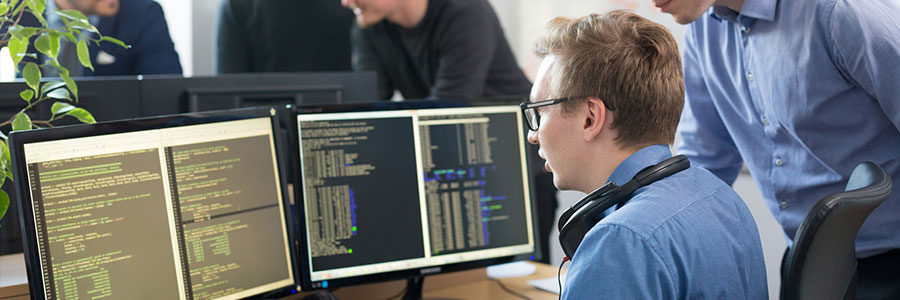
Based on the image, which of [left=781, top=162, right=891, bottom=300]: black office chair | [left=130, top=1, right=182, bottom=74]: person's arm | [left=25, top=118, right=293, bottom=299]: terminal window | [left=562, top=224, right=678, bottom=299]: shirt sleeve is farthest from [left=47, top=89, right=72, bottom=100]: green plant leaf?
[left=130, top=1, right=182, bottom=74]: person's arm

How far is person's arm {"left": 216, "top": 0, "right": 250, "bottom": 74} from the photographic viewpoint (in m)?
2.91

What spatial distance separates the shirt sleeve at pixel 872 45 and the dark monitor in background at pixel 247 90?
1.01m

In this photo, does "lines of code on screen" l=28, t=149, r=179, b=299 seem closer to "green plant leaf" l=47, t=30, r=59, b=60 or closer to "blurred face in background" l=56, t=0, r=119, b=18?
"green plant leaf" l=47, t=30, r=59, b=60

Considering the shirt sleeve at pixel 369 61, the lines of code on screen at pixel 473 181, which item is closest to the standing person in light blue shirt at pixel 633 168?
the lines of code on screen at pixel 473 181

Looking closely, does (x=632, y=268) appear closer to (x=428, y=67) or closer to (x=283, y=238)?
(x=283, y=238)

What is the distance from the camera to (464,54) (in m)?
2.41

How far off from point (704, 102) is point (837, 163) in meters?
0.35

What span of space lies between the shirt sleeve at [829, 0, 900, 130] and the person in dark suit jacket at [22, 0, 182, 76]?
2.06m

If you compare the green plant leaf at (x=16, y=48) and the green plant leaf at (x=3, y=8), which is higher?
the green plant leaf at (x=3, y=8)

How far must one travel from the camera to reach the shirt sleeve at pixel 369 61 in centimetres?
265

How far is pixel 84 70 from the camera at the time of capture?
2.66m

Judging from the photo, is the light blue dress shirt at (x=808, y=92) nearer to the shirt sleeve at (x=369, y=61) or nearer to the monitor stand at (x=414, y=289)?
the monitor stand at (x=414, y=289)

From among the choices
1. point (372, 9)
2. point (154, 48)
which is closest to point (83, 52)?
point (372, 9)

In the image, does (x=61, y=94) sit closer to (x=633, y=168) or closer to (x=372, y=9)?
(x=633, y=168)
